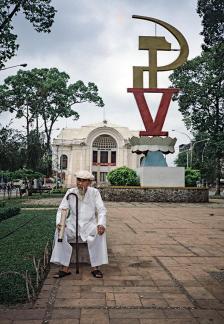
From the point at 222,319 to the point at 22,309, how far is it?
1.73m

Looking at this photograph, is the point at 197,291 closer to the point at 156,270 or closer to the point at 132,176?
the point at 156,270

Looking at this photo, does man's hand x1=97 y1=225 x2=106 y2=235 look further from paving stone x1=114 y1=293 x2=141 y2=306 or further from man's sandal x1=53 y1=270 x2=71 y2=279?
paving stone x1=114 y1=293 x2=141 y2=306

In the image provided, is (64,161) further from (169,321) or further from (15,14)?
(169,321)

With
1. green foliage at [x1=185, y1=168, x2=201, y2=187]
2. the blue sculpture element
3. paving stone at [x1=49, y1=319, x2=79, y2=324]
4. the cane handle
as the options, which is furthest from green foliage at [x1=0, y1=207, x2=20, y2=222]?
green foliage at [x1=185, y1=168, x2=201, y2=187]

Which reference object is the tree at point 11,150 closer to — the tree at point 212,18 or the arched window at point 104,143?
the tree at point 212,18

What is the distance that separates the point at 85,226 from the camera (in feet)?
16.1

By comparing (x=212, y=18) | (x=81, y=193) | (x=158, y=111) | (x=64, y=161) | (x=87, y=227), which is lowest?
(x=87, y=227)

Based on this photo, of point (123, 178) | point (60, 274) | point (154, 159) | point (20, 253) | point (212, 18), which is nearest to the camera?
point (60, 274)

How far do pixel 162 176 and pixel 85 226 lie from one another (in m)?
15.1

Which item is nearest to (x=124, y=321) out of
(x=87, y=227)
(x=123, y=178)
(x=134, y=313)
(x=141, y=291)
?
(x=134, y=313)

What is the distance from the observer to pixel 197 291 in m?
4.03

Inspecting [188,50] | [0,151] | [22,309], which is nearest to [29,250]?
[22,309]

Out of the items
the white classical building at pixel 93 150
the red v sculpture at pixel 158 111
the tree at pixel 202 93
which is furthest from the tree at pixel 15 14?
the white classical building at pixel 93 150

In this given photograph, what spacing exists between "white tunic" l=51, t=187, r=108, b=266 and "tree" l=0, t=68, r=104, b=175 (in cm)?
2509
